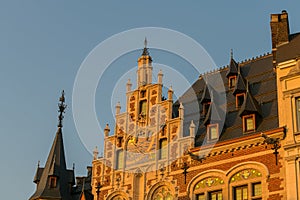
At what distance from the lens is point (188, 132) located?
120 feet

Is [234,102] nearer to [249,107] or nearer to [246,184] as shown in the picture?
[249,107]

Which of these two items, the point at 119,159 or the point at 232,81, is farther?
the point at 232,81

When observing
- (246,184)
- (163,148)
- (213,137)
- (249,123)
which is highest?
(249,123)

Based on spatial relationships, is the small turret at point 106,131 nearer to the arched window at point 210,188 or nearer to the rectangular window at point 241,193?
the arched window at point 210,188

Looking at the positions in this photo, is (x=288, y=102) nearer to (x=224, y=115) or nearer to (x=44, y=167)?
(x=224, y=115)

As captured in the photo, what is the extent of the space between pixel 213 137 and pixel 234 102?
312 centimetres

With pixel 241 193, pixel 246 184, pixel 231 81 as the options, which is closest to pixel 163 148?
pixel 241 193

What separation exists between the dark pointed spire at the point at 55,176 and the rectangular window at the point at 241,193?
14.1m

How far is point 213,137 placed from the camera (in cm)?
3528

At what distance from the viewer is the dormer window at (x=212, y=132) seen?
3525 cm

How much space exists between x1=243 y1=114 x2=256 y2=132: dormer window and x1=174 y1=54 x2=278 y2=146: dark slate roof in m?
0.29

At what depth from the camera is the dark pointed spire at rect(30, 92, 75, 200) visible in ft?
139

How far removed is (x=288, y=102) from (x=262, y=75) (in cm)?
597

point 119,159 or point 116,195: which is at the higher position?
point 119,159
